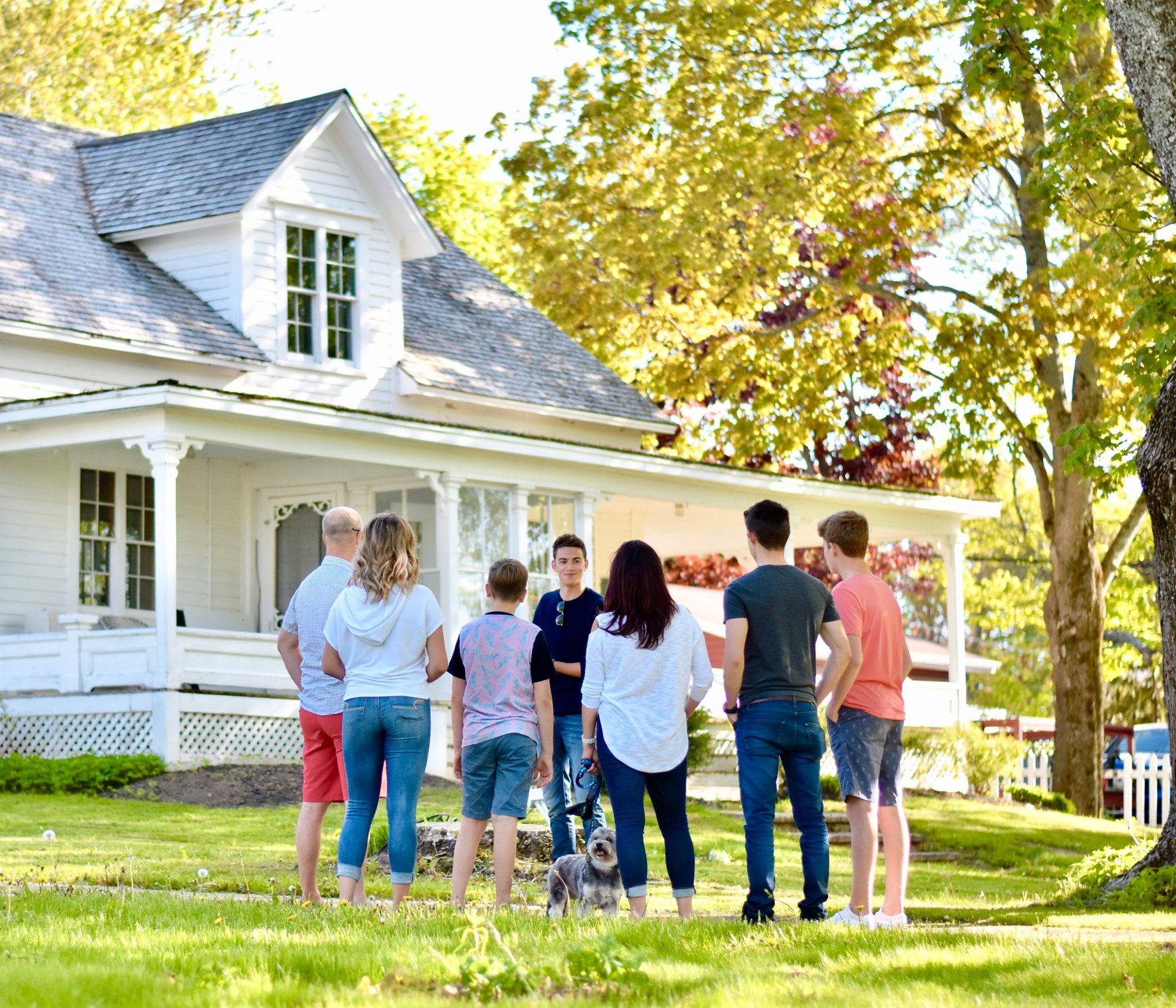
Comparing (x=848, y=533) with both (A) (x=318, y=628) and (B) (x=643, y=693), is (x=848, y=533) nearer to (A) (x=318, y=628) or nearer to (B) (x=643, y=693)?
(B) (x=643, y=693)

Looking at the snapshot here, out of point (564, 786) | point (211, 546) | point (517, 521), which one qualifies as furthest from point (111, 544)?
point (564, 786)

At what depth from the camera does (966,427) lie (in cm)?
2408

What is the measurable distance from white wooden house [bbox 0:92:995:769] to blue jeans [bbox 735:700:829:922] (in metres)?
9.96

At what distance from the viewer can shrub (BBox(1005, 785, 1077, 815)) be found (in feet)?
73.9

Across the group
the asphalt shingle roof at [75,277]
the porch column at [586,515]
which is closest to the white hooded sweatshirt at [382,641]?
the asphalt shingle roof at [75,277]

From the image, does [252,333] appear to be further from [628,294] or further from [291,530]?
[628,294]

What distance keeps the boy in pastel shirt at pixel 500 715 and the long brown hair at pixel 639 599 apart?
0.44 meters

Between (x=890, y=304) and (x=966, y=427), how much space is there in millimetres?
2282

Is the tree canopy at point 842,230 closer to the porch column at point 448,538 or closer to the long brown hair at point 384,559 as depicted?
the porch column at point 448,538

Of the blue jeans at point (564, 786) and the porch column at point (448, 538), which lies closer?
the blue jeans at point (564, 786)

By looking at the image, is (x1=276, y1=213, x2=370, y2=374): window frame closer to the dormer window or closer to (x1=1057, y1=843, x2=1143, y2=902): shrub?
the dormer window

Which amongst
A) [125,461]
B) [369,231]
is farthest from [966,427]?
[125,461]

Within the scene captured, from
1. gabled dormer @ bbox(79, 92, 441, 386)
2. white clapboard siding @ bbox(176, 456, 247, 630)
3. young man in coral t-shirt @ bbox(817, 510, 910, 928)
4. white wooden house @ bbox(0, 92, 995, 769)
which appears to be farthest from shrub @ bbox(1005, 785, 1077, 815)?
young man in coral t-shirt @ bbox(817, 510, 910, 928)

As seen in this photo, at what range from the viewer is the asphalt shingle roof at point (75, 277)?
62.2ft
